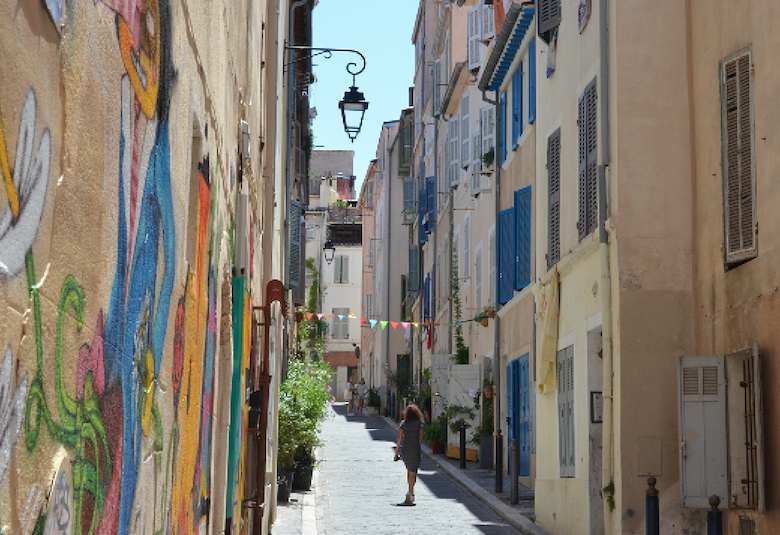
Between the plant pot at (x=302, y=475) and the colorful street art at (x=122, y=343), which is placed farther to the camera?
the plant pot at (x=302, y=475)

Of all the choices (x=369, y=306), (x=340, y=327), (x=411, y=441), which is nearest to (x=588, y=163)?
(x=411, y=441)

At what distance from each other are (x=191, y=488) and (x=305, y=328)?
28.3 m

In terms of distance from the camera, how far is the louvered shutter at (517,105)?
63.2 ft

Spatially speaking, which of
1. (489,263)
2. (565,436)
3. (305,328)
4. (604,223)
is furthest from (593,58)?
(305,328)

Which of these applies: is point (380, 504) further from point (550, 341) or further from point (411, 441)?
Result: point (550, 341)

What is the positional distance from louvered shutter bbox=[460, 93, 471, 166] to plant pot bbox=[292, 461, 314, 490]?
459 inches

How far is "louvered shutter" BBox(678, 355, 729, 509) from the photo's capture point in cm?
980

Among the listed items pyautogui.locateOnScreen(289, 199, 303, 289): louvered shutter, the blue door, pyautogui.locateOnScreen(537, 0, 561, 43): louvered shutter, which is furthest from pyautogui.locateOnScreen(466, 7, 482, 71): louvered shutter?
pyautogui.locateOnScreen(537, 0, 561, 43): louvered shutter

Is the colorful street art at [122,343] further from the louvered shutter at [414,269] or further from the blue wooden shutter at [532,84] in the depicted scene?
the louvered shutter at [414,269]

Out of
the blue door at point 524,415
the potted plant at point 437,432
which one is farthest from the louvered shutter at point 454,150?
the blue door at point 524,415

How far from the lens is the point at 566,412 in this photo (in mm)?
13125

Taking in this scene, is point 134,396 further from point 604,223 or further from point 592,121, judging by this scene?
point 592,121

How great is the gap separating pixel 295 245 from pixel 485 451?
20.6ft

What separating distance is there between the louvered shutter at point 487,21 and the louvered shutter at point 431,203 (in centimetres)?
729
